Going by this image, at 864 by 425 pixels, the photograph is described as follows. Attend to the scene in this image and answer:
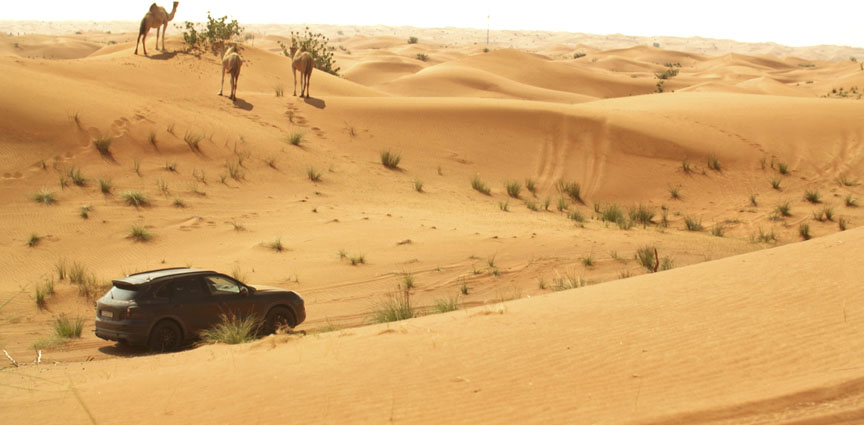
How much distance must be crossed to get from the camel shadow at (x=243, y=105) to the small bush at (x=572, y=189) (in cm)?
1100

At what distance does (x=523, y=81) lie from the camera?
6569 centimetres

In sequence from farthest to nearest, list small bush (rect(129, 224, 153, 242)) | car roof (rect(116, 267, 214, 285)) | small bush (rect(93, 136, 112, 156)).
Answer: small bush (rect(93, 136, 112, 156)) → small bush (rect(129, 224, 153, 242)) → car roof (rect(116, 267, 214, 285))

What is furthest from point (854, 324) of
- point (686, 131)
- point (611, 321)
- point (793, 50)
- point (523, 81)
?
point (793, 50)

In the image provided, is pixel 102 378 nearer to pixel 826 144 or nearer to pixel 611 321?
pixel 611 321

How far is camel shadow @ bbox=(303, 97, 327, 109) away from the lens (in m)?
28.1

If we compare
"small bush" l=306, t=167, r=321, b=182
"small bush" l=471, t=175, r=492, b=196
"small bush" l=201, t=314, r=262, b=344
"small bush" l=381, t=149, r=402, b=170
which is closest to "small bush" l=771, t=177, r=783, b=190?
"small bush" l=471, t=175, r=492, b=196

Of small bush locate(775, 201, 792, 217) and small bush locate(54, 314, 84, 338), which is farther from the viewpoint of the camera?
small bush locate(775, 201, 792, 217)

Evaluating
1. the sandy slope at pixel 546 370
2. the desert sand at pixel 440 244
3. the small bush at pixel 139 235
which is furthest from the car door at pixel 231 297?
the small bush at pixel 139 235

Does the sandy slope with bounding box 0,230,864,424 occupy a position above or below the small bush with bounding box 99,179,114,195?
above

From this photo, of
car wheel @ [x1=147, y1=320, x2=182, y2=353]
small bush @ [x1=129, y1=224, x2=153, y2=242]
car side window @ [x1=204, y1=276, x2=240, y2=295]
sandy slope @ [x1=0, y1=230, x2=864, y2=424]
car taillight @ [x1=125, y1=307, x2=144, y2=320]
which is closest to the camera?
sandy slope @ [x1=0, y1=230, x2=864, y2=424]

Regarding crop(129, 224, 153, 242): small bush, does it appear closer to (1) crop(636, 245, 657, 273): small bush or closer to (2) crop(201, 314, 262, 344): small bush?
(2) crop(201, 314, 262, 344): small bush

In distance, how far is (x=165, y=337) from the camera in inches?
416

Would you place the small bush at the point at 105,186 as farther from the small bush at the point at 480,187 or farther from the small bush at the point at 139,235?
the small bush at the point at 480,187

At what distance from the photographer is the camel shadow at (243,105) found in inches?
1043
